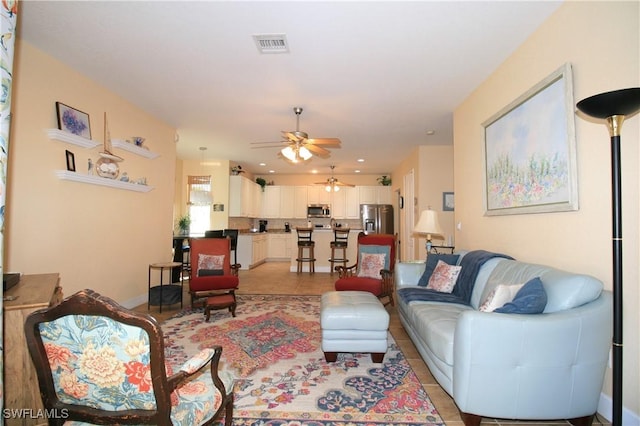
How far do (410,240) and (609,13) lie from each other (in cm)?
526

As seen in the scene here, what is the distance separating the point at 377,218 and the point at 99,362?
832 centimetres

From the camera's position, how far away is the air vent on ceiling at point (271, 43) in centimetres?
268

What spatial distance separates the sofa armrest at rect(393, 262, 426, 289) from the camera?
3719mm

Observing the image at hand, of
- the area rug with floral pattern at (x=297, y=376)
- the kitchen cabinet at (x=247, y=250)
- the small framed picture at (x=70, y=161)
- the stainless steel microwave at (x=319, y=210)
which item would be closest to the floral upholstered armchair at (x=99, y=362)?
the area rug with floral pattern at (x=297, y=376)

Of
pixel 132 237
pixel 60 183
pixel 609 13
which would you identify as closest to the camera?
pixel 609 13

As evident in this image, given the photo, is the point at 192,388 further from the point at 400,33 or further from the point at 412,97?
the point at 412,97

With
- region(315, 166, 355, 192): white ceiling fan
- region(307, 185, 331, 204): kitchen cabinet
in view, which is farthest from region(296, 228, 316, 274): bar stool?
region(307, 185, 331, 204): kitchen cabinet

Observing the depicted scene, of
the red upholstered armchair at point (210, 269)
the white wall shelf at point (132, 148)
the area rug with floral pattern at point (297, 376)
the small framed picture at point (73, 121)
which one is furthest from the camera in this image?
the red upholstered armchair at point (210, 269)

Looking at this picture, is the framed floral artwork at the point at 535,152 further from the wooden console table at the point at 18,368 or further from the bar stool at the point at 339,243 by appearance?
the bar stool at the point at 339,243

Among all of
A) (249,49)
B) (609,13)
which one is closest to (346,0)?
(249,49)

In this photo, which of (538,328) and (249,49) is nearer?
(538,328)

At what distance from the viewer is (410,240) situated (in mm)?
6816

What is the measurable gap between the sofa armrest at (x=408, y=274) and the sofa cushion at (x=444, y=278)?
0.96 feet

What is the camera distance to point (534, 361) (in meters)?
1.67
